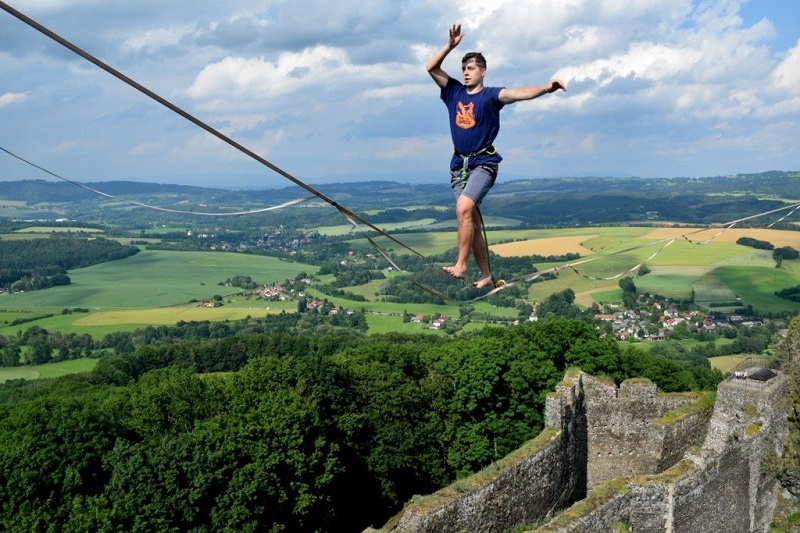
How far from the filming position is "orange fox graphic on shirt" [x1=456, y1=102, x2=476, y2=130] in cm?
763

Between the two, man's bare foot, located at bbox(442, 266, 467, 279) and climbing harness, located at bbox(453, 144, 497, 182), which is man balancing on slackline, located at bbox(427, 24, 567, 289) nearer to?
Answer: climbing harness, located at bbox(453, 144, 497, 182)

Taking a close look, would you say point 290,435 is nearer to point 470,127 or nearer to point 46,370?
point 470,127

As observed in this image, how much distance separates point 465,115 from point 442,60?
0.65 metres

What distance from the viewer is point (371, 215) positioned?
532 ft

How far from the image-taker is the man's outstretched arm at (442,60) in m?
7.36

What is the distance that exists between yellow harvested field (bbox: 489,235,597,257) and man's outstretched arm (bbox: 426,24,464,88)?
80290 millimetres

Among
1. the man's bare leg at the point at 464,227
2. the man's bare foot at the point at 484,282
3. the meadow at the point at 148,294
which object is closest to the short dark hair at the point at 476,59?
the man's bare leg at the point at 464,227

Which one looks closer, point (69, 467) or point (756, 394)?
point (756, 394)

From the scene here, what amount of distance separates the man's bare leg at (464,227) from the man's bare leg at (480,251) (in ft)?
0.40

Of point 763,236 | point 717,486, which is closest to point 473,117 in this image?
point 717,486

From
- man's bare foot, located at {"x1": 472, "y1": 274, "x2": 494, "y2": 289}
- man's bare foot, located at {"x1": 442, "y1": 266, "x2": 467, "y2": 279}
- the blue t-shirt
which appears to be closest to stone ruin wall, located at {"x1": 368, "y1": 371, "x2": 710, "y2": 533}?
man's bare foot, located at {"x1": 472, "y1": 274, "x2": 494, "y2": 289}

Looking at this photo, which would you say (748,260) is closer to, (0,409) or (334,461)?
(334,461)

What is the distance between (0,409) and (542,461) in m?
22.1

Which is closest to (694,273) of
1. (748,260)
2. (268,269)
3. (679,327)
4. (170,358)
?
(748,260)
